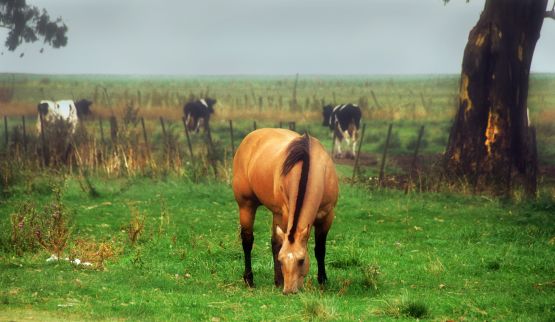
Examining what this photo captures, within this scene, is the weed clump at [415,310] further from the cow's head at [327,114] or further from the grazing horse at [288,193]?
the cow's head at [327,114]

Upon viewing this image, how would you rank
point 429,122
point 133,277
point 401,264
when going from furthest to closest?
point 429,122 → point 401,264 → point 133,277

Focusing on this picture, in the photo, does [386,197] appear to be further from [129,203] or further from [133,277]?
[133,277]

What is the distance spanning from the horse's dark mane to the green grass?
35.4 inches

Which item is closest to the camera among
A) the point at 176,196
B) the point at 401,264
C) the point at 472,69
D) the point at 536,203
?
the point at 401,264

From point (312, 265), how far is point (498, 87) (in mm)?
11219

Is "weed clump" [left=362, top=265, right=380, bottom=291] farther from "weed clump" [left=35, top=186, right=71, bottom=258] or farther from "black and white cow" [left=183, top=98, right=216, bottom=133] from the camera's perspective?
"black and white cow" [left=183, top=98, right=216, bottom=133]

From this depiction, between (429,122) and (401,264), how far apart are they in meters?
28.8

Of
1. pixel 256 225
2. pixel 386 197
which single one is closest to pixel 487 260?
pixel 256 225

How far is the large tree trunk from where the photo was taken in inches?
890

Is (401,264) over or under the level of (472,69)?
under

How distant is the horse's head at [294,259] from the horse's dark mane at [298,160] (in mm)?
60

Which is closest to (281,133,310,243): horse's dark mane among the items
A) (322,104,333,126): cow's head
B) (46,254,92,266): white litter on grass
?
→ (46,254,92,266): white litter on grass

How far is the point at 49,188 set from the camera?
65.4ft

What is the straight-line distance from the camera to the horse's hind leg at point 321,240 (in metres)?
11.4
